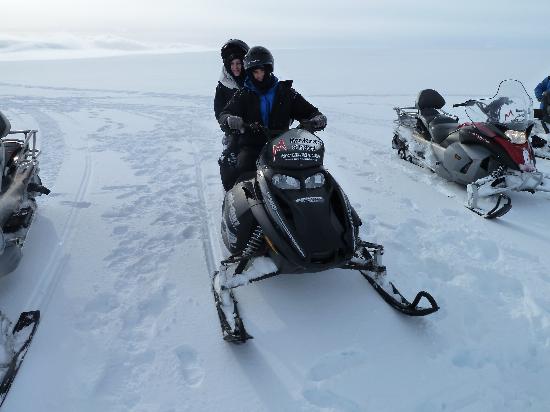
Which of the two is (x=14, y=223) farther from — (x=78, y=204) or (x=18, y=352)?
(x=18, y=352)

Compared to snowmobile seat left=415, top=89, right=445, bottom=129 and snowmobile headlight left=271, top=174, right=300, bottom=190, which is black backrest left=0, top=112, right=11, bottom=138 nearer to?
snowmobile headlight left=271, top=174, right=300, bottom=190

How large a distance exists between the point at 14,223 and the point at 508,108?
577cm

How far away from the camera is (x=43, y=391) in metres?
2.82

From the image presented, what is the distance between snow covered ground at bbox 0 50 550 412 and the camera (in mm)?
2826

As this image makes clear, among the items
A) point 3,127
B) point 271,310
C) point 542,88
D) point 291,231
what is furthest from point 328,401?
point 542,88

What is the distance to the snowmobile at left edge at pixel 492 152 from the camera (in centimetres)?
552

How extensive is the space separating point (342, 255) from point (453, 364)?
100 centimetres

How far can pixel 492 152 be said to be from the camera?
578 cm

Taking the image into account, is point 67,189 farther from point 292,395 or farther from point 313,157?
point 292,395

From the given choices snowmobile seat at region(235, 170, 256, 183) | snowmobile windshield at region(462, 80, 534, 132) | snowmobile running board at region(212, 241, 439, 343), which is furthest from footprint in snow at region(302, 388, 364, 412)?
snowmobile windshield at region(462, 80, 534, 132)

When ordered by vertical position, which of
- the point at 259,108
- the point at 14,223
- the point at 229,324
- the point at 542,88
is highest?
the point at 542,88

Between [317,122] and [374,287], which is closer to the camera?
[374,287]

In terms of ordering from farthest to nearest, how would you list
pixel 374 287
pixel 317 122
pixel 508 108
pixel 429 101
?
1. pixel 429 101
2. pixel 508 108
3. pixel 317 122
4. pixel 374 287

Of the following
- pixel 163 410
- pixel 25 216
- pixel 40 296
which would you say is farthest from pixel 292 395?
pixel 25 216
